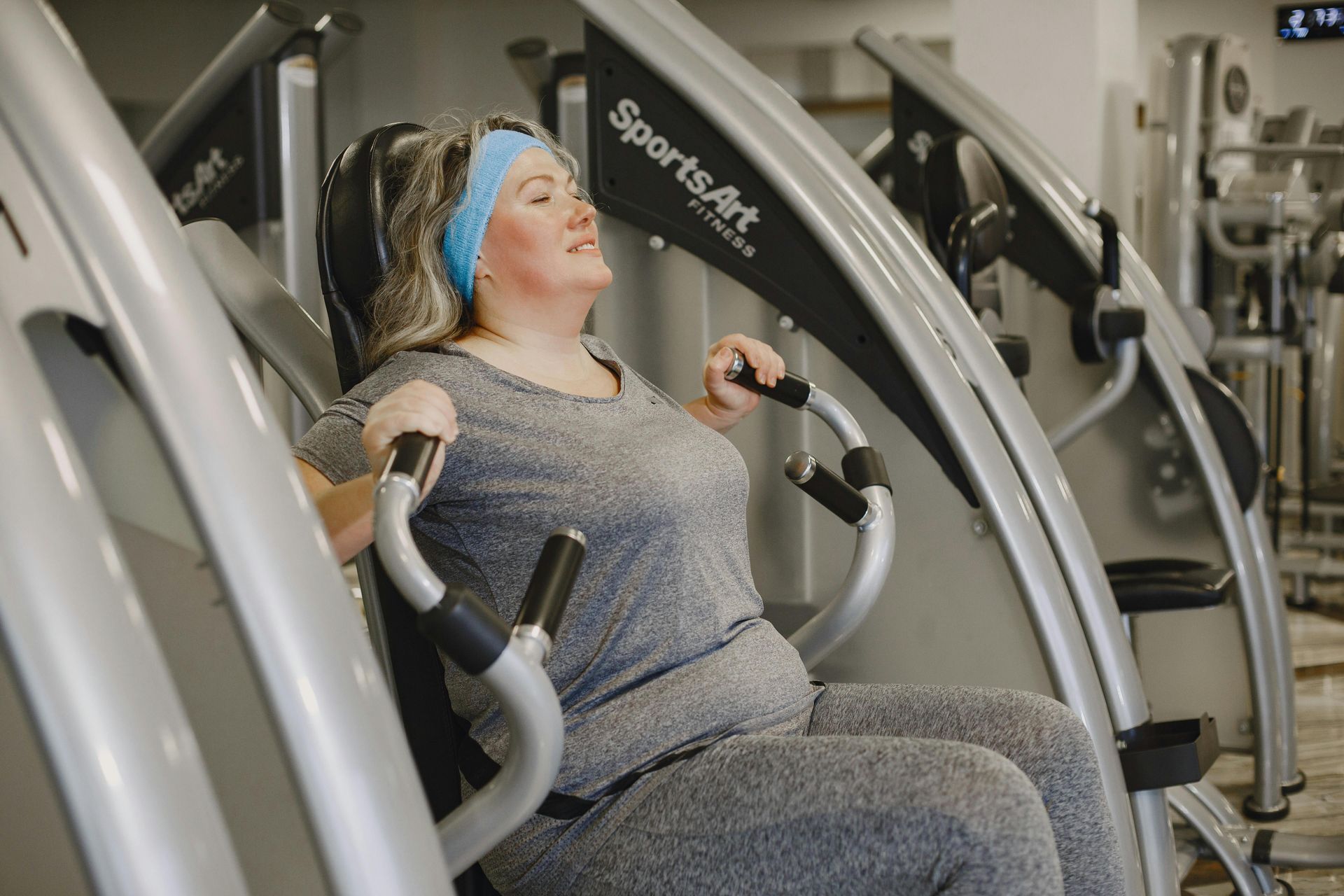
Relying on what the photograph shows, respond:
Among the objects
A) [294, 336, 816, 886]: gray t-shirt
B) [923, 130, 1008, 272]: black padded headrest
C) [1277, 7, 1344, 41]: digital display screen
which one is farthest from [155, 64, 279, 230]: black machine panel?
[1277, 7, 1344, 41]: digital display screen

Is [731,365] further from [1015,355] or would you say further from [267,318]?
[1015,355]

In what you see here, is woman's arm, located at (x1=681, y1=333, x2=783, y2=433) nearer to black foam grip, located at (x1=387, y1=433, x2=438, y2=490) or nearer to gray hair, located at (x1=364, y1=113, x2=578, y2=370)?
gray hair, located at (x1=364, y1=113, x2=578, y2=370)

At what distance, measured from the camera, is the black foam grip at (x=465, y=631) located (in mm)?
798

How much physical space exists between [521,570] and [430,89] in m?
7.83

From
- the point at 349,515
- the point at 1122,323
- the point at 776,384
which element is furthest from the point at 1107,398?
the point at 349,515

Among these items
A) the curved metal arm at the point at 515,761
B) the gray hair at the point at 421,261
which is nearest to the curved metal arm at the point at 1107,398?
the gray hair at the point at 421,261

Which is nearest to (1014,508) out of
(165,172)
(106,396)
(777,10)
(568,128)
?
(106,396)

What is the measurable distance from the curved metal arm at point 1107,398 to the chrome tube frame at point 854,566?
1075 millimetres

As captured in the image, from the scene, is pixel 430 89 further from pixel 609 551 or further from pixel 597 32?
pixel 609 551

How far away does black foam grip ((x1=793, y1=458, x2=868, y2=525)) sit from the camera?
52.1 inches

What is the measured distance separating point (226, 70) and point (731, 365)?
7.49ft

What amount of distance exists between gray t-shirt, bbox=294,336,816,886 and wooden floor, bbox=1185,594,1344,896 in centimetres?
143

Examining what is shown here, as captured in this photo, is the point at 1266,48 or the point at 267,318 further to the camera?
the point at 1266,48

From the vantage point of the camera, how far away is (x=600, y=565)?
1.20 metres
